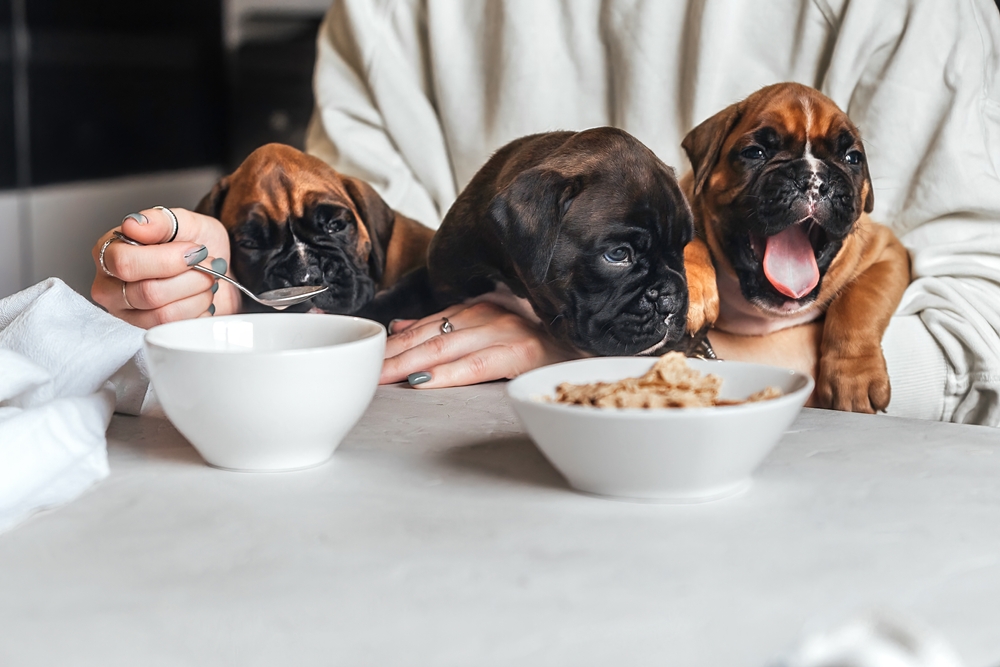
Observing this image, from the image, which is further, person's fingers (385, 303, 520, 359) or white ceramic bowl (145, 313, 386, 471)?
person's fingers (385, 303, 520, 359)

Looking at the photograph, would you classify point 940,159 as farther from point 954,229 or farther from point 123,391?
point 123,391

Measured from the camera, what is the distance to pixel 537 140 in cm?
130

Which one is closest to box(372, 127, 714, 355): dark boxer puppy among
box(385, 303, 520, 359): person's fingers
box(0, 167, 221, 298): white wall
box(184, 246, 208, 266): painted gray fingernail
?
box(385, 303, 520, 359): person's fingers

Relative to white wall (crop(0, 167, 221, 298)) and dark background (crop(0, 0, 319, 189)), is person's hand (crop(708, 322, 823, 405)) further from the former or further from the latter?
dark background (crop(0, 0, 319, 189))

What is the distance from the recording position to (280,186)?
4.55 feet

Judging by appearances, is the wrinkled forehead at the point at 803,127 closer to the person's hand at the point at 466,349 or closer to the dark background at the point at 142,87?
the person's hand at the point at 466,349

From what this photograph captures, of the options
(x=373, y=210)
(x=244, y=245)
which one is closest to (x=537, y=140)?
(x=373, y=210)

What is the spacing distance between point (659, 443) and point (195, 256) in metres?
0.67

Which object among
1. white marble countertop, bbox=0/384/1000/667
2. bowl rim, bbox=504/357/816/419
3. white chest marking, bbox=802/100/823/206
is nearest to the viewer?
white marble countertop, bbox=0/384/1000/667

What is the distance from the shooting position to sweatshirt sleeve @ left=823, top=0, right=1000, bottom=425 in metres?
1.37

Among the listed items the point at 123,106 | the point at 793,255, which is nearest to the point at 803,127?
the point at 793,255

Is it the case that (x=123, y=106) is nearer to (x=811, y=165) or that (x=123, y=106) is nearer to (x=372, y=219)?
(x=372, y=219)

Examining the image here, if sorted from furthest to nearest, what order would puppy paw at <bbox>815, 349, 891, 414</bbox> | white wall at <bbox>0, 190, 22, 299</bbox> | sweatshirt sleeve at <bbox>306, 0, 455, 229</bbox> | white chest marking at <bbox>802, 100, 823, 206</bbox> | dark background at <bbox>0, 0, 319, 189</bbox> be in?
dark background at <bbox>0, 0, 319, 189</bbox> → white wall at <bbox>0, 190, 22, 299</bbox> → sweatshirt sleeve at <bbox>306, 0, 455, 229</bbox> → puppy paw at <bbox>815, 349, 891, 414</bbox> → white chest marking at <bbox>802, 100, 823, 206</bbox>

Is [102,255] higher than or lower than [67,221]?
higher
